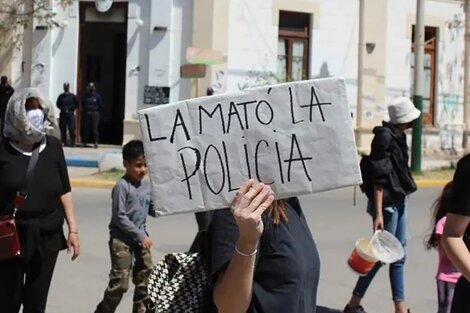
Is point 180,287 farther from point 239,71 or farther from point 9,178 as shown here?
point 239,71

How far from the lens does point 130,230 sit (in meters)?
6.88

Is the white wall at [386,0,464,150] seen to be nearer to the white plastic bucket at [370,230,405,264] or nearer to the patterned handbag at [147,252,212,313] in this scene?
the white plastic bucket at [370,230,405,264]

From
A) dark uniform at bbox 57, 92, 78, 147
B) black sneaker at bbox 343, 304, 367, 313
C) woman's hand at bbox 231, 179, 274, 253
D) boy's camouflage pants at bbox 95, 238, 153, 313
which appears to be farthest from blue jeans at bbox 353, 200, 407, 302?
dark uniform at bbox 57, 92, 78, 147

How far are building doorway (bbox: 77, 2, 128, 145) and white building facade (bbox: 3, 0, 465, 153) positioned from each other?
3 cm

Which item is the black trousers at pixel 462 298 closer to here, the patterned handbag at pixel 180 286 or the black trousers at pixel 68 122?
the patterned handbag at pixel 180 286

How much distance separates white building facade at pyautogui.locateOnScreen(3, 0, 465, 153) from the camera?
2402 centimetres

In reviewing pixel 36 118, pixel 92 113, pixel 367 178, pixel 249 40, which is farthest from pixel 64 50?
pixel 36 118

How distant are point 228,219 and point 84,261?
293 inches

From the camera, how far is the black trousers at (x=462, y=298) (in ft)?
14.3

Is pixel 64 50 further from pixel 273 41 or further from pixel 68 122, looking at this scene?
pixel 273 41

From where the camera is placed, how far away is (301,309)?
3387mm

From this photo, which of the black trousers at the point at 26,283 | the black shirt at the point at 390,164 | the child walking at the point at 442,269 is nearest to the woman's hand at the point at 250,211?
the black trousers at the point at 26,283

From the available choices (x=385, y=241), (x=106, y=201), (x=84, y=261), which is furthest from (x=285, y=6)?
(x=385, y=241)

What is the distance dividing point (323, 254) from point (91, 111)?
13.8m
